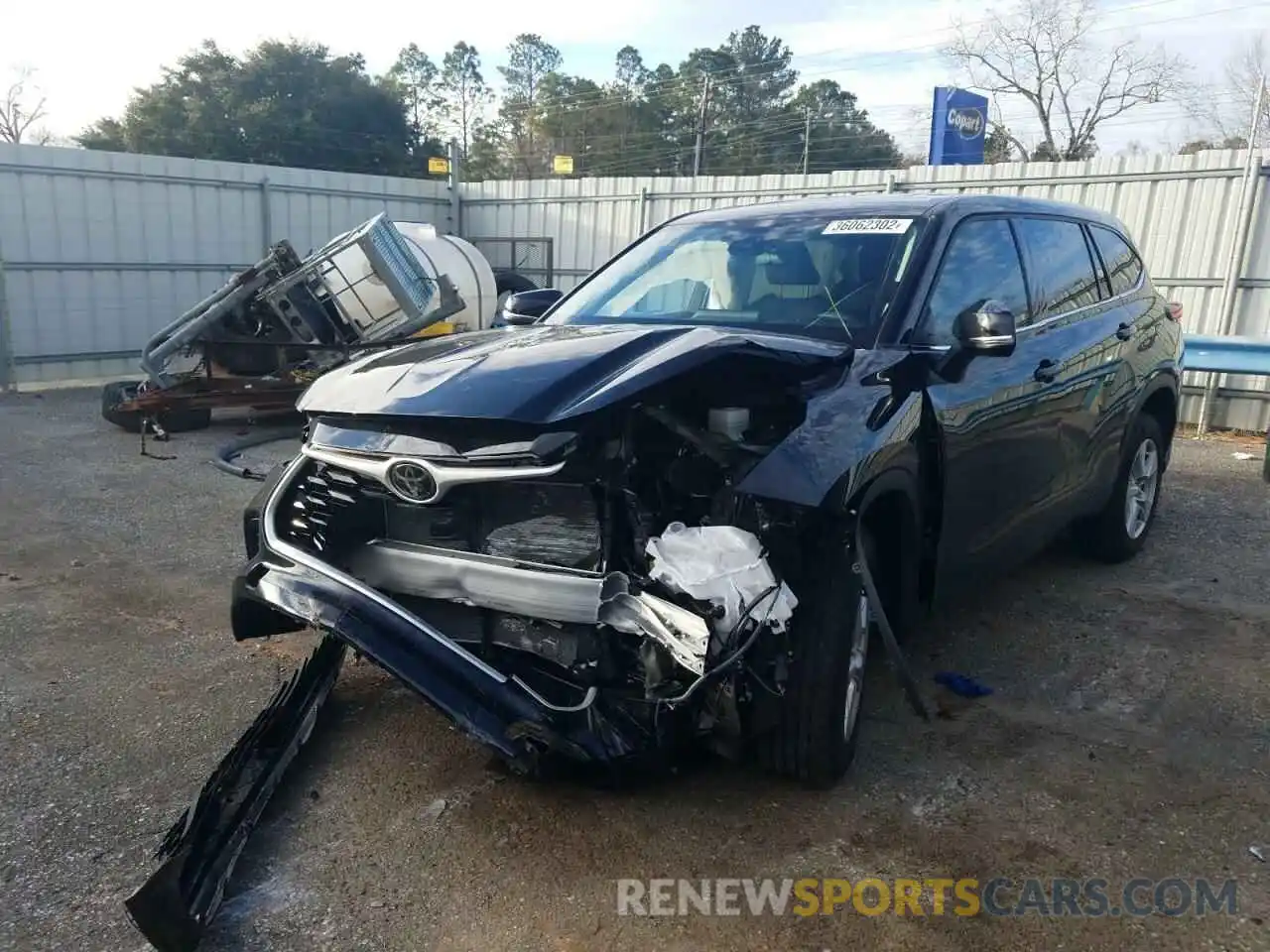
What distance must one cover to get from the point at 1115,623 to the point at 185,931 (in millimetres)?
4277

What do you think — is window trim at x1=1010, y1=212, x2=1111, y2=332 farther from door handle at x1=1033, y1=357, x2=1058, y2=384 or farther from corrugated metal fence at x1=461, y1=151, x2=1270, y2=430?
corrugated metal fence at x1=461, y1=151, x2=1270, y2=430

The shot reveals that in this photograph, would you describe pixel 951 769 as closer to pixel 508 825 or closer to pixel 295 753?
pixel 508 825

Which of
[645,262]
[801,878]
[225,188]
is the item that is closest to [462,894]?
[801,878]

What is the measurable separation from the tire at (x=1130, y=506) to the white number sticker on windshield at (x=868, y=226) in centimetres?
229

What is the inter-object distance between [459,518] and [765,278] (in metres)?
1.79

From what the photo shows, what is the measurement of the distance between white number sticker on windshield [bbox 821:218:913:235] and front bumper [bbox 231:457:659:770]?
2266mm

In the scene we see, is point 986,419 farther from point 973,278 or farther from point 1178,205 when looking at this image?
point 1178,205

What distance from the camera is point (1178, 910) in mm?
2740

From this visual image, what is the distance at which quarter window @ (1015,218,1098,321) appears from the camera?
15.0 ft

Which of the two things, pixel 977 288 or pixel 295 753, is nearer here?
pixel 295 753

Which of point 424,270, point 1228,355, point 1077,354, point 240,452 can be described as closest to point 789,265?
point 1077,354

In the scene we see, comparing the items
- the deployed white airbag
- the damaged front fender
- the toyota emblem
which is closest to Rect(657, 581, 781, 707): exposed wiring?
the deployed white airbag

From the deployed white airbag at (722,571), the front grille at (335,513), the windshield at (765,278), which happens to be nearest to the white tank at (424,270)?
the windshield at (765,278)

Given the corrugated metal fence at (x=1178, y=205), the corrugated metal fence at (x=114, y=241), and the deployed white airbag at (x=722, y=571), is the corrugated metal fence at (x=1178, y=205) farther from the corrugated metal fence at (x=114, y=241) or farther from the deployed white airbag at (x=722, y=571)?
the deployed white airbag at (x=722, y=571)
